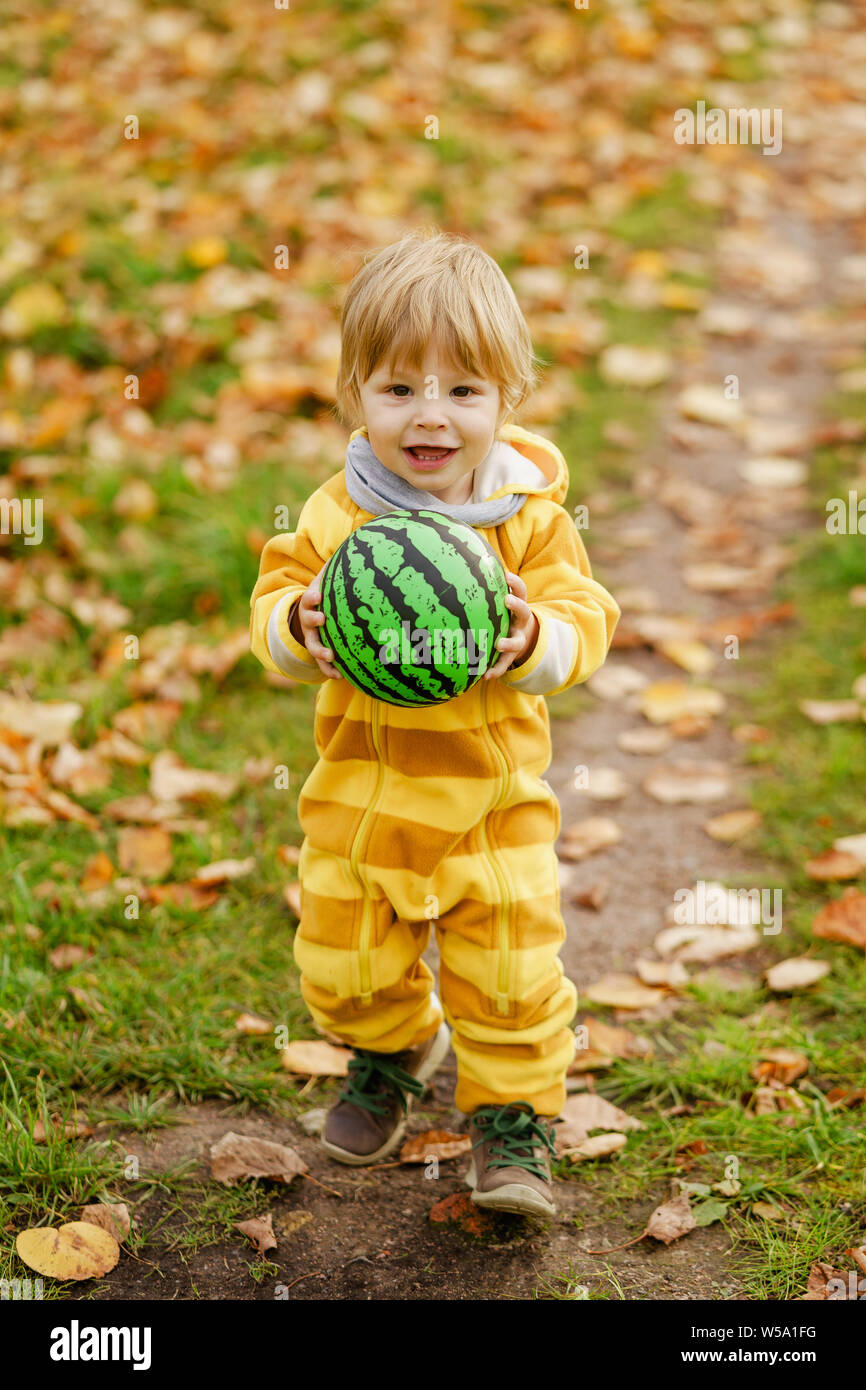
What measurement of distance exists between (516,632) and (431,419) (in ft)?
1.28

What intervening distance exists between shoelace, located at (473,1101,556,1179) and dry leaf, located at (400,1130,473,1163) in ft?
0.66

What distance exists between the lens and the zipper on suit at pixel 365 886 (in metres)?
2.38

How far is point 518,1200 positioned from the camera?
2418 millimetres

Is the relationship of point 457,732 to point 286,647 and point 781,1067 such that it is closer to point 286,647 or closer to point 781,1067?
point 286,647

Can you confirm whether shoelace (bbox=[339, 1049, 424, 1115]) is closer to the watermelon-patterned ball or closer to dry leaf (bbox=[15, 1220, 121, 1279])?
dry leaf (bbox=[15, 1220, 121, 1279])

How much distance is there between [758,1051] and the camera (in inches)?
114

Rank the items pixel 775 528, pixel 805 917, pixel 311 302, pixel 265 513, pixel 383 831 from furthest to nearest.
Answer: pixel 311 302, pixel 775 528, pixel 265 513, pixel 805 917, pixel 383 831

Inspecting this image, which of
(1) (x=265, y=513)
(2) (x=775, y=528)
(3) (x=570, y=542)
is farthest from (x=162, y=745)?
(2) (x=775, y=528)

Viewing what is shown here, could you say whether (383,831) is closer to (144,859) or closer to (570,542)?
(570,542)

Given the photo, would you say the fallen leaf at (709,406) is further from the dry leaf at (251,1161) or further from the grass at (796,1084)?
the dry leaf at (251,1161)

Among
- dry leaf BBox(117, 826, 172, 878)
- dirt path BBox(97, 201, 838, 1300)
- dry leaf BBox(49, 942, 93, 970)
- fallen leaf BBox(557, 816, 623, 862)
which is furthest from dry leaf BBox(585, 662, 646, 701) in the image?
dry leaf BBox(49, 942, 93, 970)

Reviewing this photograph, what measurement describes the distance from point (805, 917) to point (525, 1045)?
1.09m

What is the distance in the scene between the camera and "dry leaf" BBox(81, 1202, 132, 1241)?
8.05ft

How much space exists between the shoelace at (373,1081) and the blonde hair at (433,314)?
1.39 m
